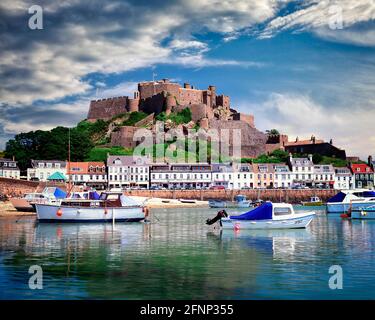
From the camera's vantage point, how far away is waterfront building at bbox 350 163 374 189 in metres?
85.8

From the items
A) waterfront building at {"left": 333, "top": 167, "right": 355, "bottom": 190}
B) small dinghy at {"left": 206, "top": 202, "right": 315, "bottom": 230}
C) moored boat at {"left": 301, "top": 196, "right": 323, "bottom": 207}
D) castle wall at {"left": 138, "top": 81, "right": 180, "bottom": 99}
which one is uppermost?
castle wall at {"left": 138, "top": 81, "right": 180, "bottom": 99}

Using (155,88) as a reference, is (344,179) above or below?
below

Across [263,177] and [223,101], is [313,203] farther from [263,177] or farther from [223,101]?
[223,101]

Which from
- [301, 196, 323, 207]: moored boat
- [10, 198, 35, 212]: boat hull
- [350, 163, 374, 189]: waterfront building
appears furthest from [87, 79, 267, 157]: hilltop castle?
[10, 198, 35, 212]: boat hull

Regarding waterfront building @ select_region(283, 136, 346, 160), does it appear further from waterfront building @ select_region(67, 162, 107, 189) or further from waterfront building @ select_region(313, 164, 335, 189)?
waterfront building @ select_region(67, 162, 107, 189)

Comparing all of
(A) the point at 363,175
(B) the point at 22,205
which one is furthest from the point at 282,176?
(B) the point at 22,205

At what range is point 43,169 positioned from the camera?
257 feet

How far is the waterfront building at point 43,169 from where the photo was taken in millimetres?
77938

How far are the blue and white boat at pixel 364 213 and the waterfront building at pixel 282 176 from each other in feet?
141

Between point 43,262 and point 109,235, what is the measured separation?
9315 millimetres

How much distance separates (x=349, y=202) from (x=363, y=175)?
45341mm

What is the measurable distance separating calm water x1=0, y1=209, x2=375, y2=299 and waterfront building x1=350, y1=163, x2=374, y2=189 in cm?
6125

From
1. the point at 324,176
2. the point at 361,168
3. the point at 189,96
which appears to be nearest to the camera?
the point at 324,176
